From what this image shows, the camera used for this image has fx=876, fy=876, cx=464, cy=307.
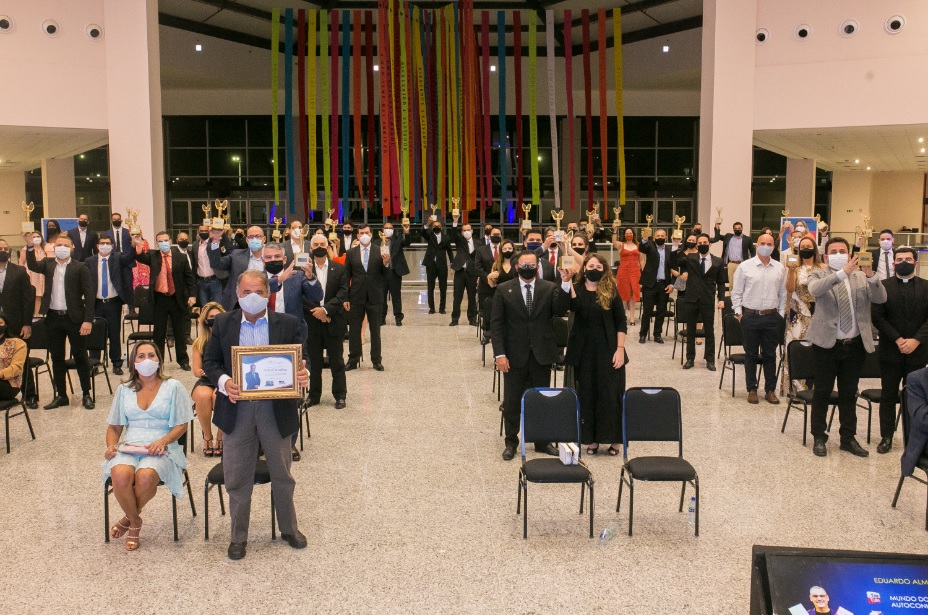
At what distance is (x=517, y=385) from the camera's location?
7.41 meters

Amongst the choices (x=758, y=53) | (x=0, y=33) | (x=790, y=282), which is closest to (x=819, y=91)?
(x=758, y=53)

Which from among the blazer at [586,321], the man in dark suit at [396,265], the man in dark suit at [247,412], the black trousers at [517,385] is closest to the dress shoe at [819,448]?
the blazer at [586,321]

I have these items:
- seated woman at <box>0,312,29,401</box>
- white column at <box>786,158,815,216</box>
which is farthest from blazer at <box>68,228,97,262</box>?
white column at <box>786,158,815,216</box>

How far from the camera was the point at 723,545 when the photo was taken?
5.49 m

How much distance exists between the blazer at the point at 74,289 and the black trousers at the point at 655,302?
8113 mm

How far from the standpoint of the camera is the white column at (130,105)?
62.0 feet

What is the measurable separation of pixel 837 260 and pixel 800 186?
23.1m

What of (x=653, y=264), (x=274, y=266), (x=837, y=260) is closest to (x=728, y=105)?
(x=653, y=264)

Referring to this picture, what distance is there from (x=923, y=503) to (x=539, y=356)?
119 inches

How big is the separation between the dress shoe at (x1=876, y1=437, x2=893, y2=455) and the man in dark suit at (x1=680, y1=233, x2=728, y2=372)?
387cm

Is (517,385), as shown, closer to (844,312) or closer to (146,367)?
(844,312)

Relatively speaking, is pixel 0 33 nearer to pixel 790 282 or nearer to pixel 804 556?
pixel 790 282

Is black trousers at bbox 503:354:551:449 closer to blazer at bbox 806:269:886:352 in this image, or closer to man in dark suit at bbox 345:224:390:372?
blazer at bbox 806:269:886:352

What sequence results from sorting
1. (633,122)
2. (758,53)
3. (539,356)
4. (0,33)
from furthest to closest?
(633,122) → (758,53) → (0,33) → (539,356)
